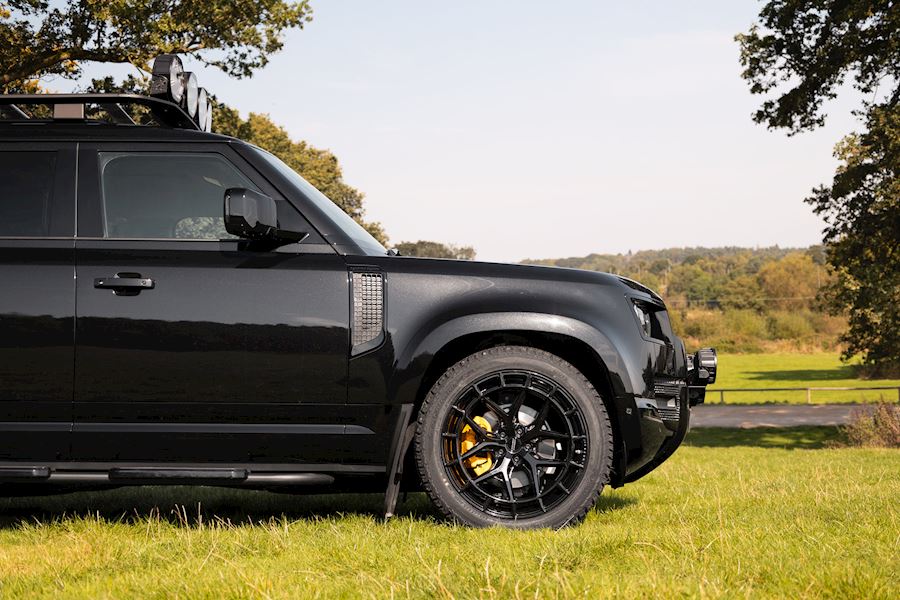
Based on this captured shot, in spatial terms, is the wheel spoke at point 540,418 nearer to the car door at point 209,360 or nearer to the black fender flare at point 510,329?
the black fender flare at point 510,329

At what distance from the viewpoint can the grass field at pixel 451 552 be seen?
3.15 metres

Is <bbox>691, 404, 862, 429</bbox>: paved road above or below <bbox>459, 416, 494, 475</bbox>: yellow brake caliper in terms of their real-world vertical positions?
below

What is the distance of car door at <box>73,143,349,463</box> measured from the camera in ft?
14.8

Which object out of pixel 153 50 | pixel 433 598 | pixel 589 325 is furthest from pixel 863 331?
pixel 433 598

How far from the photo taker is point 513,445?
15.0ft

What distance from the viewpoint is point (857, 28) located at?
19.6 metres

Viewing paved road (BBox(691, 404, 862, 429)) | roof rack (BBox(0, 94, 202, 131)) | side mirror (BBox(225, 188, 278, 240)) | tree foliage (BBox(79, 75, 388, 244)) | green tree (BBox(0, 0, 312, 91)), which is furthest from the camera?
tree foliage (BBox(79, 75, 388, 244))

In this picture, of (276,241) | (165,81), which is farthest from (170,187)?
(276,241)

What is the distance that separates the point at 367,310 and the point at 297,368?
0.44m

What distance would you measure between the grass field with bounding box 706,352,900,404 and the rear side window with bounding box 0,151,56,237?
2171 inches

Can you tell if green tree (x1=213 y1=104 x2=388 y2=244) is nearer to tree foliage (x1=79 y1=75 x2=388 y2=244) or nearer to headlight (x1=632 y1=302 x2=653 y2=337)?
tree foliage (x1=79 y1=75 x2=388 y2=244)

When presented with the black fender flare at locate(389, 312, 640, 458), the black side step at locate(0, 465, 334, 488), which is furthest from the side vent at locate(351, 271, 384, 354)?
the black side step at locate(0, 465, 334, 488)

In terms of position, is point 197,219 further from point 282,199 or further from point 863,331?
point 863,331

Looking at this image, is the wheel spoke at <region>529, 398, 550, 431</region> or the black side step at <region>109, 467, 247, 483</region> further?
the wheel spoke at <region>529, 398, 550, 431</region>
